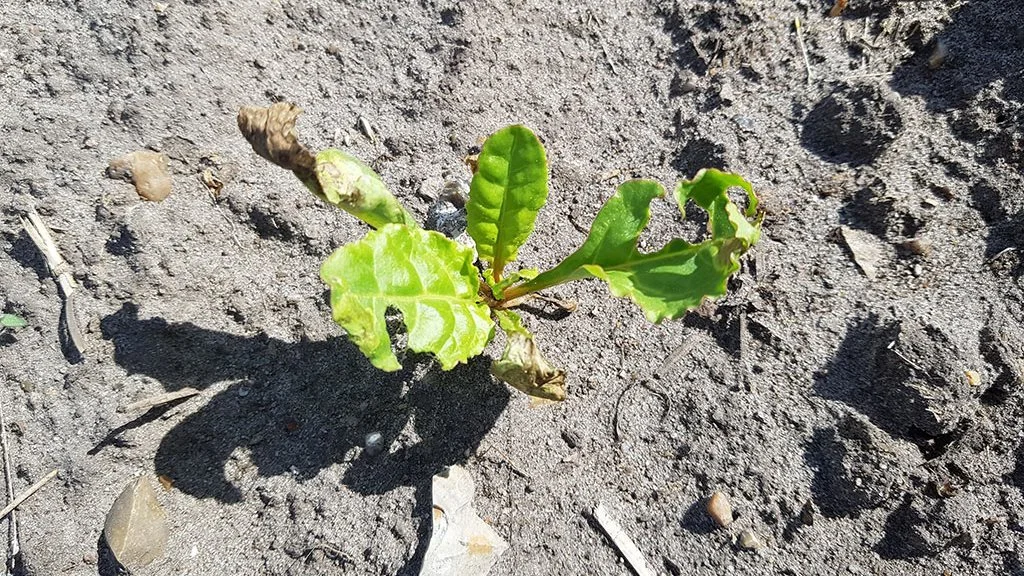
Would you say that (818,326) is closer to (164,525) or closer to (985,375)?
(985,375)

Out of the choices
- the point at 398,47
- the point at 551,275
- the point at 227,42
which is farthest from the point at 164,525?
the point at 398,47

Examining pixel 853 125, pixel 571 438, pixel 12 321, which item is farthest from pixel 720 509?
pixel 12 321

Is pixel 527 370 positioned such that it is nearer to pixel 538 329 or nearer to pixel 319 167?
pixel 538 329

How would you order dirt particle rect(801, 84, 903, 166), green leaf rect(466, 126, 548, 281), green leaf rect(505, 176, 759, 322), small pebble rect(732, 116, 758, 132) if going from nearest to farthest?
green leaf rect(505, 176, 759, 322), green leaf rect(466, 126, 548, 281), dirt particle rect(801, 84, 903, 166), small pebble rect(732, 116, 758, 132)

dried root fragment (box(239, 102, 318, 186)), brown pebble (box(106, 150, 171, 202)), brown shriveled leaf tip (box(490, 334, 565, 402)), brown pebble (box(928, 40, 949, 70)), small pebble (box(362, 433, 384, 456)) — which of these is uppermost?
brown pebble (box(928, 40, 949, 70))

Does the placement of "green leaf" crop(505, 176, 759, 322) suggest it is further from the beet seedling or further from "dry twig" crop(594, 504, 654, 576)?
"dry twig" crop(594, 504, 654, 576)

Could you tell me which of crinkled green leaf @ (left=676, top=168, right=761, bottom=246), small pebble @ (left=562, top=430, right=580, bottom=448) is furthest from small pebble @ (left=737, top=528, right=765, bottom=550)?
crinkled green leaf @ (left=676, top=168, right=761, bottom=246)
